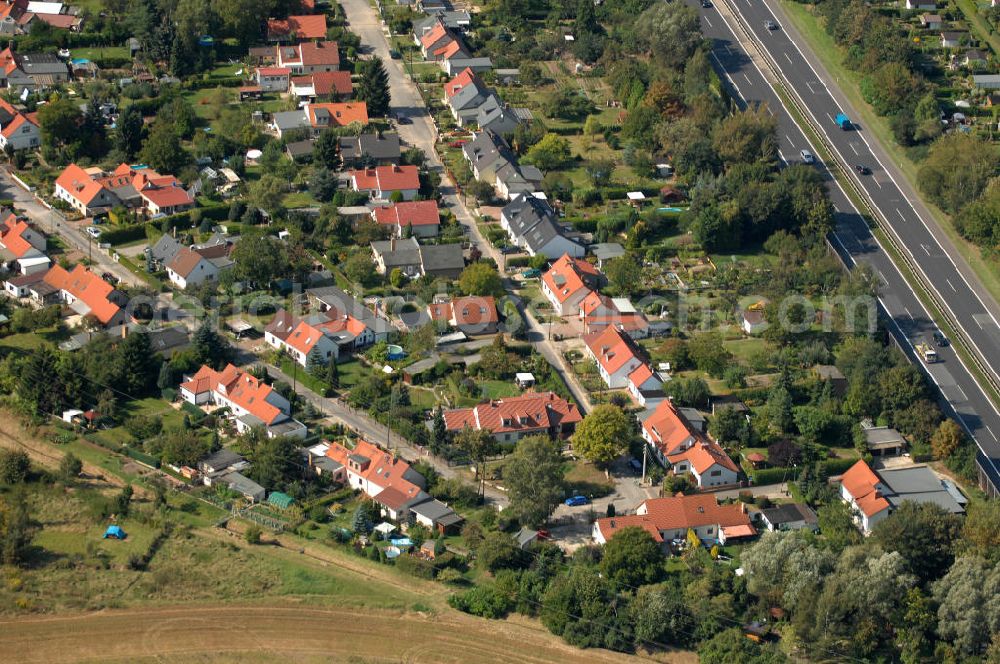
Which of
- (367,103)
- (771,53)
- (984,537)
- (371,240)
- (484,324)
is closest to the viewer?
(984,537)

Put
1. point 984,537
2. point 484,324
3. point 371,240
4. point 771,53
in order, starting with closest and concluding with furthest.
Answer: point 984,537
point 484,324
point 371,240
point 771,53

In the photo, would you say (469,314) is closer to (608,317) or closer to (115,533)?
(608,317)

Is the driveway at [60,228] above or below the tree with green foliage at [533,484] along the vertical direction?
below

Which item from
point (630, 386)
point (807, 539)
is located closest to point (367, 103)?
point (630, 386)

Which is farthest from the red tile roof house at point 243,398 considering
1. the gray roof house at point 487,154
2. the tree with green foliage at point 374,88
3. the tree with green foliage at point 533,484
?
the tree with green foliage at point 374,88

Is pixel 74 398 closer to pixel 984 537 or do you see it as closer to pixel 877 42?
pixel 984 537

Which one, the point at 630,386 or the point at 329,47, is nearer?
the point at 630,386

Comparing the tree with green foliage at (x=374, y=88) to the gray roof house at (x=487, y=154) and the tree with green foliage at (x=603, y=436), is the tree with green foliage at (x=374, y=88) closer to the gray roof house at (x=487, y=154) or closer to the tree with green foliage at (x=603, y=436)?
A: the gray roof house at (x=487, y=154)

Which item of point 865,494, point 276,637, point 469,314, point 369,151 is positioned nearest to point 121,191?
point 369,151
